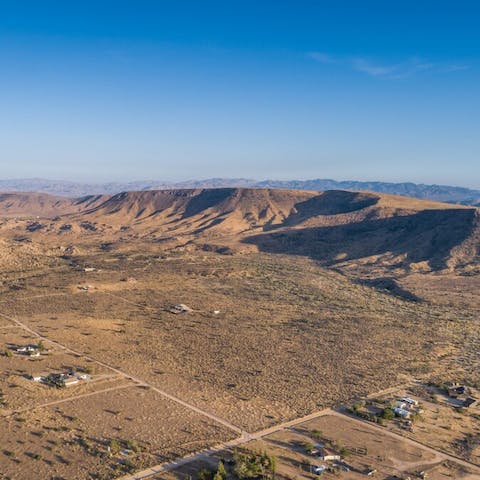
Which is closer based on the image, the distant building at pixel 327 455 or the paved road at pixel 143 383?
the distant building at pixel 327 455

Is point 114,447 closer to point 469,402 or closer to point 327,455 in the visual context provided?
point 327,455

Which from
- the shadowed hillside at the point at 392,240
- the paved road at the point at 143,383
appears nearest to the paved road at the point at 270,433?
the paved road at the point at 143,383

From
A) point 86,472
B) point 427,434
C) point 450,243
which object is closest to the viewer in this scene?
point 86,472

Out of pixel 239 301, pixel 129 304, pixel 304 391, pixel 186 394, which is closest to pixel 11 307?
pixel 129 304

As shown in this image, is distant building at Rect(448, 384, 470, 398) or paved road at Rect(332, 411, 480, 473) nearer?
paved road at Rect(332, 411, 480, 473)

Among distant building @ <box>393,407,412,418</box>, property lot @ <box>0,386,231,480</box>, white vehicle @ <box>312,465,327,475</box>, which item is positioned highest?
distant building @ <box>393,407,412,418</box>

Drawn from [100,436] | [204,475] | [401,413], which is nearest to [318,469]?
[204,475]

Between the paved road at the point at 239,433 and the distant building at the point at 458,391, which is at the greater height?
the distant building at the point at 458,391

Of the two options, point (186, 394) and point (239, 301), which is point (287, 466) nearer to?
point (186, 394)

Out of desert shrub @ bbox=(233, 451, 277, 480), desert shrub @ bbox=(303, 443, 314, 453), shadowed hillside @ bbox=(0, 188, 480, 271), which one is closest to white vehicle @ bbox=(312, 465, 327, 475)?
desert shrub @ bbox=(303, 443, 314, 453)

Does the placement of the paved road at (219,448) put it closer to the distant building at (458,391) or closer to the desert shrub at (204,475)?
the desert shrub at (204,475)

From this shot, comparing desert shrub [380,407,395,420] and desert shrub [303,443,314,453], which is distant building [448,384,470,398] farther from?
desert shrub [303,443,314,453]
